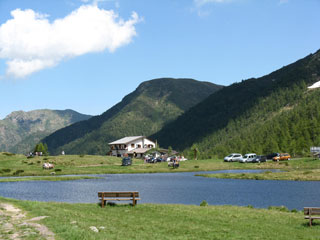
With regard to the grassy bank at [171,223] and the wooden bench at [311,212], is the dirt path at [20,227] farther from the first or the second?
the wooden bench at [311,212]

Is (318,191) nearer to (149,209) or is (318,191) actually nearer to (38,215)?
(149,209)

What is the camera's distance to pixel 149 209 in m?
30.0

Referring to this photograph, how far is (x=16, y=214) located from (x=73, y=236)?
8.95m

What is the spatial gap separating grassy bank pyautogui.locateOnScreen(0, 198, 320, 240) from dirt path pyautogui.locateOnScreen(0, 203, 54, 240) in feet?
1.72

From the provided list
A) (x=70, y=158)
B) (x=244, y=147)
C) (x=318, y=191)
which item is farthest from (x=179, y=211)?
(x=244, y=147)

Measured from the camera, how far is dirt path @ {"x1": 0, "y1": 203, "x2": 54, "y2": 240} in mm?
18156

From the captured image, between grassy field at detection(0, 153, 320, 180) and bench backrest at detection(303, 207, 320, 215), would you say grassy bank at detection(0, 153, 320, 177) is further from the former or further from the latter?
bench backrest at detection(303, 207, 320, 215)

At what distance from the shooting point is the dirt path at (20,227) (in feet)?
59.6

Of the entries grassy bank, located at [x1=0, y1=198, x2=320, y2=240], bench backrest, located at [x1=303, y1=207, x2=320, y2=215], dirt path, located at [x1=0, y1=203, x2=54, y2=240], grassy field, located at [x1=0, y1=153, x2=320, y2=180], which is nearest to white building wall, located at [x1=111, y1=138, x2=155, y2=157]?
grassy field, located at [x1=0, y1=153, x2=320, y2=180]

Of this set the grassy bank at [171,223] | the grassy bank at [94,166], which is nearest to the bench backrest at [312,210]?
the grassy bank at [171,223]

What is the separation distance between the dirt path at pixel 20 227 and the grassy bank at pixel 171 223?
1.72ft

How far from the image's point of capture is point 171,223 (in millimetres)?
23906

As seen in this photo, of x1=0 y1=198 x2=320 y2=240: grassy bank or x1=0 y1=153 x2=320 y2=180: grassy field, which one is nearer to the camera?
x1=0 y1=198 x2=320 y2=240: grassy bank

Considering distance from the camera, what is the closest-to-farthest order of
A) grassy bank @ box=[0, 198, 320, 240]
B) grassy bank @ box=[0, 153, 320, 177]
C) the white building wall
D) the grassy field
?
grassy bank @ box=[0, 198, 320, 240] < the grassy field < grassy bank @ box=[0, 153, 320, 177] < the white building wall
